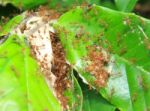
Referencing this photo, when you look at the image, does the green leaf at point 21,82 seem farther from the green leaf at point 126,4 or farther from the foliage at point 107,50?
the green leaf at point 126,4

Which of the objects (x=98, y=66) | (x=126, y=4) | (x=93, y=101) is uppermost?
(x=126, y=4)

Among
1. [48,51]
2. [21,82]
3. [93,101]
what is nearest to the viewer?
[21,82]

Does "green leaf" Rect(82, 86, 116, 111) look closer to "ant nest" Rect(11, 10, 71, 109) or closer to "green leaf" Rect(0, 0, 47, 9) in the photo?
"ant nest" Rect(11, 10, 71, 109)

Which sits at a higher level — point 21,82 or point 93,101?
point 21,82

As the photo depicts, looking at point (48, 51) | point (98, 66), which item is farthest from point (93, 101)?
point (48, 51)

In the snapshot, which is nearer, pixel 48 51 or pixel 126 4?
pixel 48 51

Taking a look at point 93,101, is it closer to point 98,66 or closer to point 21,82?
point 98,66

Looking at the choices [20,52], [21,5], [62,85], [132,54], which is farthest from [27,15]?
[132,54]

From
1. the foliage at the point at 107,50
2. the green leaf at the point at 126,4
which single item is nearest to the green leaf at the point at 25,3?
the foliage at the point at 107,50
